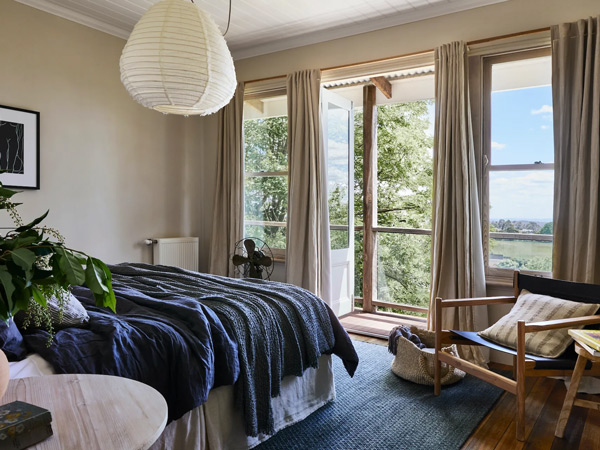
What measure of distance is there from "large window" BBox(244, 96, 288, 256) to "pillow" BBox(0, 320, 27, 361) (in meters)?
3.25

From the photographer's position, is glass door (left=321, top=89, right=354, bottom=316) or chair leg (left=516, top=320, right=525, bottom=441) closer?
chair leg (left=516, top=320, right=525, bottom=441)

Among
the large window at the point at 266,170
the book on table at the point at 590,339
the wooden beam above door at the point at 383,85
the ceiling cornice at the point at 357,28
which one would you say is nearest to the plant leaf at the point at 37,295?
the book on table at the point at 590,339

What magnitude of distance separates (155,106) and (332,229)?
9.03ft

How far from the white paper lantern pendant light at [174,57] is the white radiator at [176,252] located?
8.60ft

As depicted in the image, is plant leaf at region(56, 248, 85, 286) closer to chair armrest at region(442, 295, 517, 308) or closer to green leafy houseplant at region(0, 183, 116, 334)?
green leafy houseplant at region(0, 183, 116, 334)

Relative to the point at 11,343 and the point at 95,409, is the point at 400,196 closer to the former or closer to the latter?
the point at 11,343

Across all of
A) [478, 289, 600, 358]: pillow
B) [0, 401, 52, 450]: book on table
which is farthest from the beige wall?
[478, 289, 600, 358]: pillow

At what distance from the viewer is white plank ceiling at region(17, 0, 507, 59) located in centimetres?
378

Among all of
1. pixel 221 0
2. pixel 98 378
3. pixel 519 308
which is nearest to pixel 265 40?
pixel 221 0

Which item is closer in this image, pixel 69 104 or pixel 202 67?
A: pixel 202 67

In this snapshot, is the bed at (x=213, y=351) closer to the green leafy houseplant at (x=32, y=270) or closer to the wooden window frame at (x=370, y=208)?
the green leafy houseplant at (x=32, y=270)

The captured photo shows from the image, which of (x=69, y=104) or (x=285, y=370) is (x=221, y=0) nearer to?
(x=69, y=104)

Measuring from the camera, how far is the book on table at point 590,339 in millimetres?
2098

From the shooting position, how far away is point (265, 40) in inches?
183
